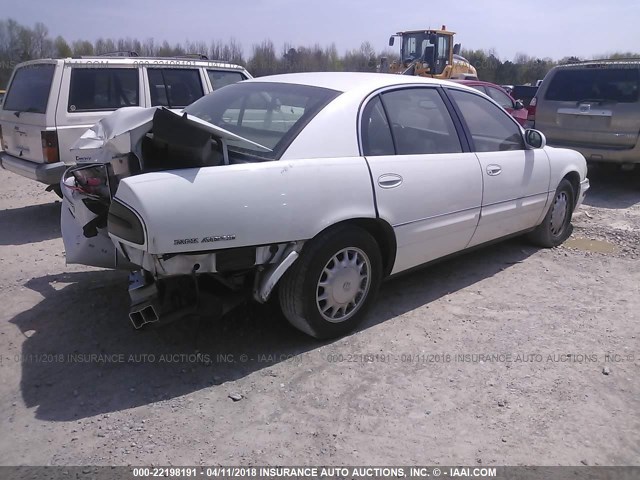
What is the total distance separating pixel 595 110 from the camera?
26.9 ft

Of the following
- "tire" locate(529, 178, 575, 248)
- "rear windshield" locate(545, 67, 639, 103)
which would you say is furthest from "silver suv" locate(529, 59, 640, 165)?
"tire" locate(529, 178, 575, 248)

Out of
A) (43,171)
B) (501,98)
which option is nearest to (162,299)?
(43,171)

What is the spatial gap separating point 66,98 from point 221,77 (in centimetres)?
227

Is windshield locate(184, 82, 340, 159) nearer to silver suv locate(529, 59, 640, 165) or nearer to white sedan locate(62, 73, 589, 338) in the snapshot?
white sedan locate(62, 73, 589, 338)

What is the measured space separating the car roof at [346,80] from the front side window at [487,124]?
15.1 inches

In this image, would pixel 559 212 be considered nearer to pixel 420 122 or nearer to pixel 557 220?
pixel 557 220

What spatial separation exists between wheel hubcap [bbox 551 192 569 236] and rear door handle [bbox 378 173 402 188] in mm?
2473

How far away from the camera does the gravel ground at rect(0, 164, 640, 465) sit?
271 cm

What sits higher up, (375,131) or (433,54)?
(433,54)

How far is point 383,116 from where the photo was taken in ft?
12.7

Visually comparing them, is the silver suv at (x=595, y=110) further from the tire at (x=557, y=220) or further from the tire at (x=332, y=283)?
the tire at (x=332, y=283)

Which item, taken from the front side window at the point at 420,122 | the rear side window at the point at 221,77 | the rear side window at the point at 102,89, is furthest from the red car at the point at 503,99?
the front side window at the point at 420,122

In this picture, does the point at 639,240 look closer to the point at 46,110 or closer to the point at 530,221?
the point at 530,221

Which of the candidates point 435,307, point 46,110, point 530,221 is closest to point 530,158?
point 530,221
